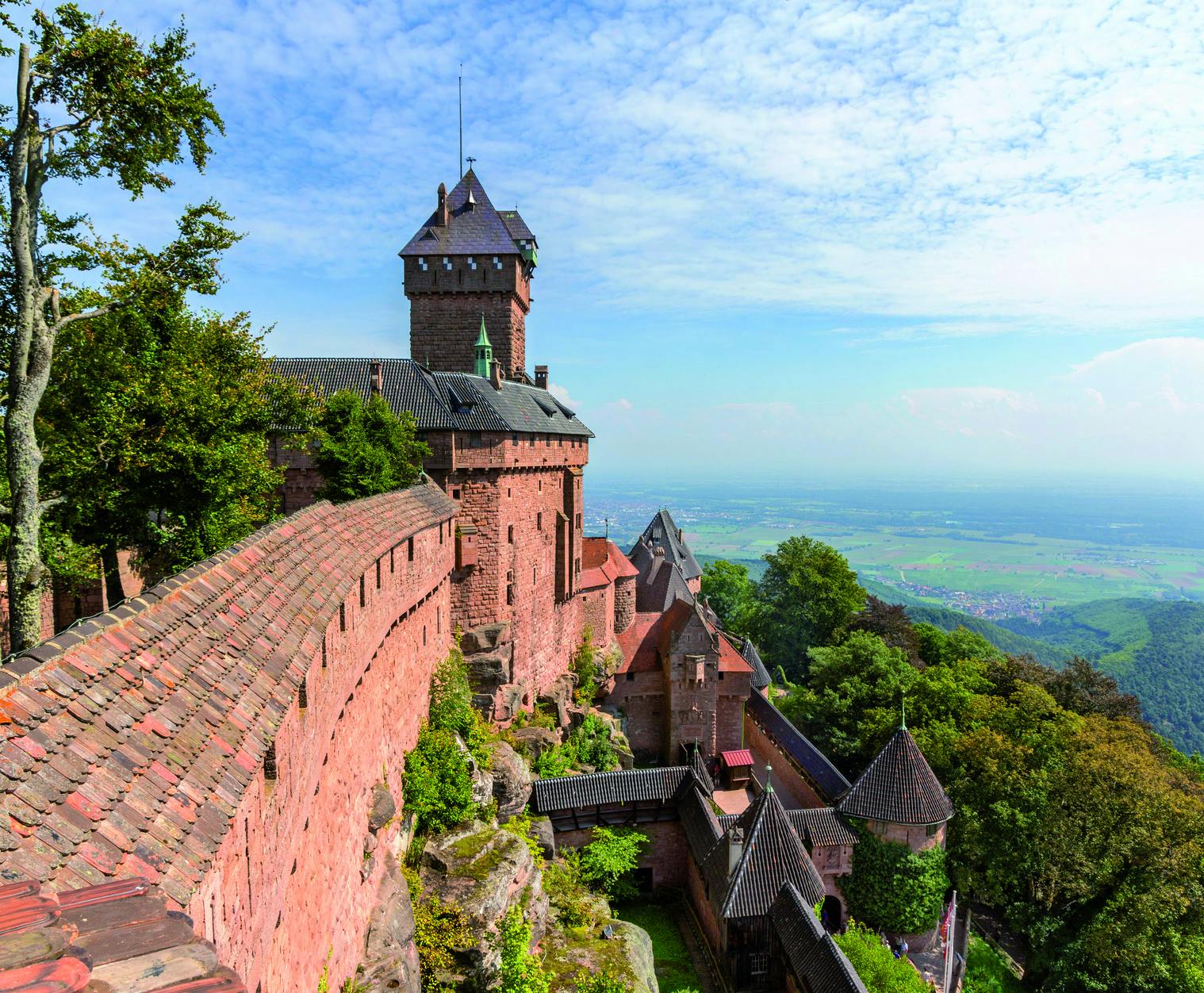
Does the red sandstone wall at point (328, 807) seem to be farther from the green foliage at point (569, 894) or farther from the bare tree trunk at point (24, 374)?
the green foliage at point (569, 894)

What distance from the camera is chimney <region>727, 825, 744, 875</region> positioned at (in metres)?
20.9

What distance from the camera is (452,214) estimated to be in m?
27.7

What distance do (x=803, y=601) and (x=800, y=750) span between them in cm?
1791

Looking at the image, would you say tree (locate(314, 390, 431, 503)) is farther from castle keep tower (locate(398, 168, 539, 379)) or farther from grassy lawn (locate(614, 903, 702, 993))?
grassy lawn (locate(614, 903, 702, 993))

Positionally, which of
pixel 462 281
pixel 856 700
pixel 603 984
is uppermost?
pixel 462 281

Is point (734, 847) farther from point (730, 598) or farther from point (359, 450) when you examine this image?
point (730, 598)

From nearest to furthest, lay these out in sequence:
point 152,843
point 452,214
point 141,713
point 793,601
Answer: point 152,843, point 141,713, point 452,214, point 793,601

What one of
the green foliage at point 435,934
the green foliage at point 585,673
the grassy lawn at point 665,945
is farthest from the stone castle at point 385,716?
the green foliage at point 435,934

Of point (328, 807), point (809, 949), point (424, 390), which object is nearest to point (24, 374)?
A: point (328, 807)

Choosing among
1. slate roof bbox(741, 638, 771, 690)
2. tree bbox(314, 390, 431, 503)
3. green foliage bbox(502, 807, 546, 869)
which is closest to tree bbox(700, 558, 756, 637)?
slate roof bbox(741, 638, 771, 690)

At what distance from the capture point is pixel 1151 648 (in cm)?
9862

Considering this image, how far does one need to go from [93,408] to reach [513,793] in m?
13.5

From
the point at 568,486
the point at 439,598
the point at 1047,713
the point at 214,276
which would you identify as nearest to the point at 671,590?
the point at 568,486

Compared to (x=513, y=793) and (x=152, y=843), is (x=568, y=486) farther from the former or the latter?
(x=152, y=843)
